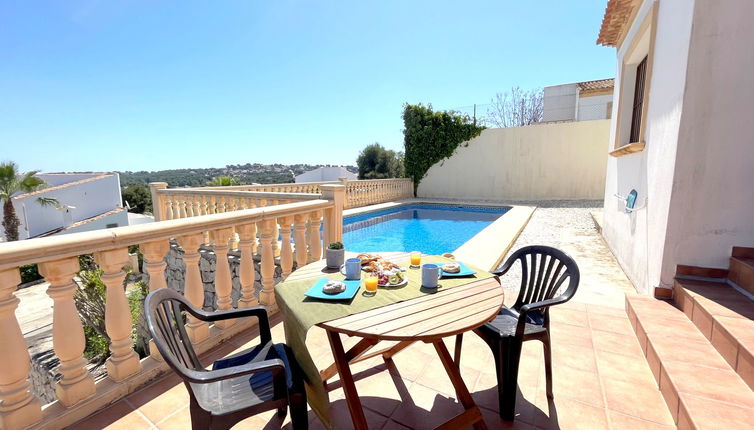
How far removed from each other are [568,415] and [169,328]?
78.4 inches

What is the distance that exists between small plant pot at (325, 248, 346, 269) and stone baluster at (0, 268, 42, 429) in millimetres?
1336

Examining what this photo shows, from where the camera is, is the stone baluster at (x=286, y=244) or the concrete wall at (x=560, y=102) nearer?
the stone baluster at (x=286, y=244)

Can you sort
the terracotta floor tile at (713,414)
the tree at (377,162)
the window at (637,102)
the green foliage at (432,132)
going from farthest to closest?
1. the tree at (377,162)
2. the green foliage at (432,132)
3. the window at (637,102)
4. the terracotta floor tile at (713,414)

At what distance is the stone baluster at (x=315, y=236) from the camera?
297 centimetres

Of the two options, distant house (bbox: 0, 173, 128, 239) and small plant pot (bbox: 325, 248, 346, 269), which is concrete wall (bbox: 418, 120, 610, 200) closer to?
small plant pot (bbox: 325, 248, 346, 269)

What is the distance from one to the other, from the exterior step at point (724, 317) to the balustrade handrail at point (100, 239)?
10.1 feet

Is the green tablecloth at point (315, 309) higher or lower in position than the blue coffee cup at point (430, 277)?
lower

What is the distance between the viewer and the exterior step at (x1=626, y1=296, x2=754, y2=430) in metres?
1.43

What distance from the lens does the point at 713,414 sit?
1431mm

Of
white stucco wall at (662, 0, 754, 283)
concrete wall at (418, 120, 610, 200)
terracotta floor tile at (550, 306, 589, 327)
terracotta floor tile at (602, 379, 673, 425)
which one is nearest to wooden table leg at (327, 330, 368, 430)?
terracotta floor tile at (602, 379, 673, 425)

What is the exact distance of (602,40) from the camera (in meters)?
5.51

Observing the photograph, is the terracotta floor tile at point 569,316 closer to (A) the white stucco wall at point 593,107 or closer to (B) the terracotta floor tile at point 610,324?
(B) the terracotta floor tile at point 610,324

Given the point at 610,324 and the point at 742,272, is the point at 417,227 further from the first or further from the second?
the point at 742,272

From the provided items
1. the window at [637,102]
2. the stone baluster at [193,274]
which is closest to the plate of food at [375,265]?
the stone baluster at [193,274]
